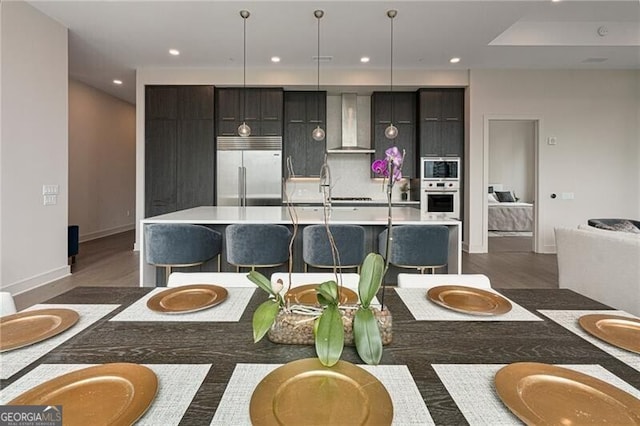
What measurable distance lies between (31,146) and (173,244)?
239 centimetres

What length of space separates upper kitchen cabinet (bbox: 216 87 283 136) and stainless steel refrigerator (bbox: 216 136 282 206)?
219 millimetres

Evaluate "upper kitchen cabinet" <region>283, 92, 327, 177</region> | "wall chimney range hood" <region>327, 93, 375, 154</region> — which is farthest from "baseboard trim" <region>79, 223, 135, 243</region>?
"wall chimney range hood" <region>327, 93, 375, 154</region>

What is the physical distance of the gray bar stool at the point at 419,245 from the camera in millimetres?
2674

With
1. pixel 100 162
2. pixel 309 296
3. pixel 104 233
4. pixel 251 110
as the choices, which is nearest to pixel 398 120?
pixel 251 110

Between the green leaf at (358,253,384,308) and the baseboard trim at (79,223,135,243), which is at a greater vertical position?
the green leaf at (358,253,384,308)

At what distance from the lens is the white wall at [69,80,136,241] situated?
6.58 m

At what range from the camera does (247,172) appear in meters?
5.81

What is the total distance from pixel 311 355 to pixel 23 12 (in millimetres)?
4782

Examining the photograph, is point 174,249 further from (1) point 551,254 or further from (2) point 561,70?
(2) point 561,70

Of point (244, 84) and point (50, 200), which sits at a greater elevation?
point (244, 84)

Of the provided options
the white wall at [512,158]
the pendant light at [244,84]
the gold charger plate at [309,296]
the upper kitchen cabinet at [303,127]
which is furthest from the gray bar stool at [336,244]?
the white wall at [512,158]

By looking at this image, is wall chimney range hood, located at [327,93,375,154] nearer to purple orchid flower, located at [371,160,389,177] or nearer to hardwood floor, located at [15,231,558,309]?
hardwood floor, located at [15,231,558,309]

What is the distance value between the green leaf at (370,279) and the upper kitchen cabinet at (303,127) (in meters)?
5.34

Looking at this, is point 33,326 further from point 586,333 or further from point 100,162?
point 100,162
